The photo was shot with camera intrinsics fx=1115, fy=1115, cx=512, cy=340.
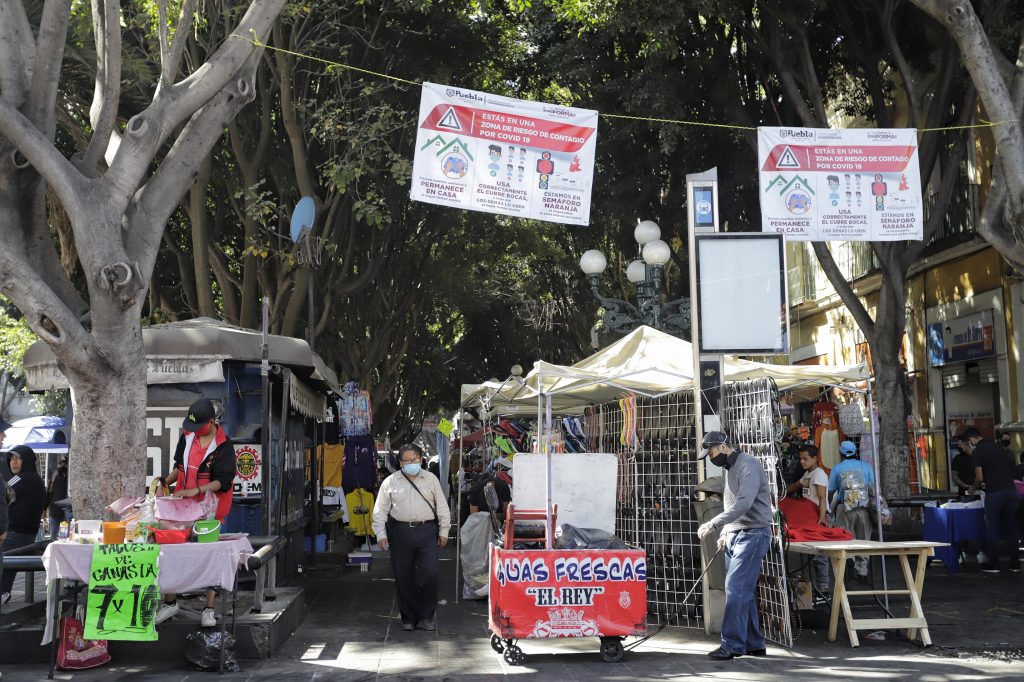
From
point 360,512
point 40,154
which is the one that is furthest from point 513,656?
point 360,512

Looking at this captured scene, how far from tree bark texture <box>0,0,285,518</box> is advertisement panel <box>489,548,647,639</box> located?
3422 mm

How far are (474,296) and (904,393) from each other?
1749 centimetres

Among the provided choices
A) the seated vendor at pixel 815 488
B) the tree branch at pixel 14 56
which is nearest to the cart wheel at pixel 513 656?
the seated vendor at pixel 815 488

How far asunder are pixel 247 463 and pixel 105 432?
3704mm

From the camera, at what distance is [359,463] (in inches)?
763

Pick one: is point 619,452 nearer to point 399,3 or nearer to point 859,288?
point 399,3

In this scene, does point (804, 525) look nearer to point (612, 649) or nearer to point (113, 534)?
point (612, 649)

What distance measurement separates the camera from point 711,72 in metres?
18.5

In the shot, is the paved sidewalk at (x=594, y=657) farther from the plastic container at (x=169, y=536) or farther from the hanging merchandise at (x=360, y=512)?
the hanging merchandise at (x=360, y=512)

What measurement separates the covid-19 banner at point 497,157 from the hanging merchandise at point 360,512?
874cm

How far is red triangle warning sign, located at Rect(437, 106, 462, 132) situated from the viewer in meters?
11.2

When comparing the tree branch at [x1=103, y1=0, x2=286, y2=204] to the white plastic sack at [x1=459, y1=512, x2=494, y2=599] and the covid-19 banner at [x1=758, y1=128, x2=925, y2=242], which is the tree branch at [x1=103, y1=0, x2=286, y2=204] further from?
the covid-19 banner at [x1=758, y1=128, x2=925, y2=242]

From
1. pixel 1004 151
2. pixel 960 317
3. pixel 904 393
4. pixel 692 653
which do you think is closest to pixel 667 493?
pixel 692 653

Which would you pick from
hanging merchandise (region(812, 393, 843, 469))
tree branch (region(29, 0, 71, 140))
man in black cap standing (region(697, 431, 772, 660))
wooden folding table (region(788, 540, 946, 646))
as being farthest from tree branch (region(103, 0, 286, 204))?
hanging merchandise (region(812, 393, 843, 469))
